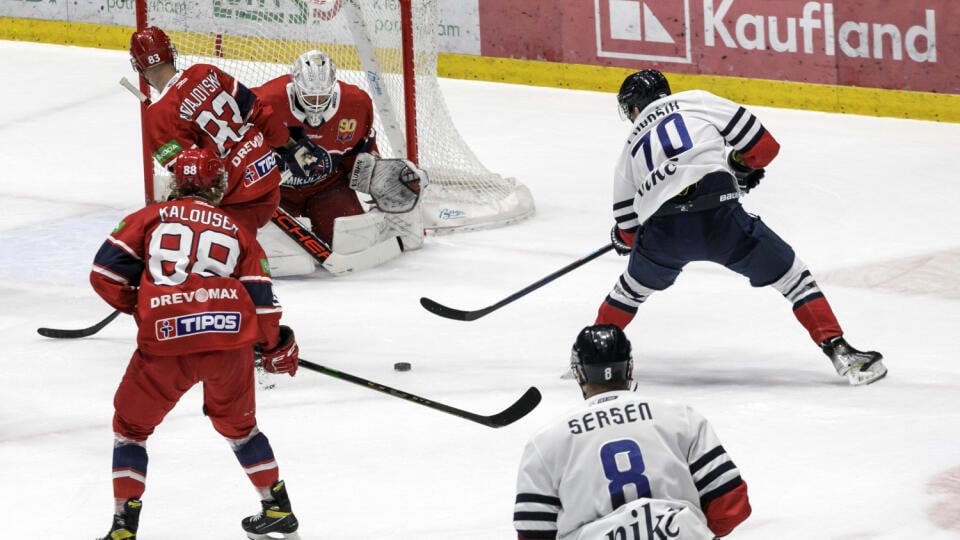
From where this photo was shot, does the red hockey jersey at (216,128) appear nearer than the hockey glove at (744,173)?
No

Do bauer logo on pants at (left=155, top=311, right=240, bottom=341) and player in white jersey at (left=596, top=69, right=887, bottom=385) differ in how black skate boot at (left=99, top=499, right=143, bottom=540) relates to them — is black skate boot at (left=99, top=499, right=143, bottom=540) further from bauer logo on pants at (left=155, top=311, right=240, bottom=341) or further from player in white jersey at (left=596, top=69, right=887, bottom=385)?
player in white jersey at (left=596, top=69, right=887, bottom=385)

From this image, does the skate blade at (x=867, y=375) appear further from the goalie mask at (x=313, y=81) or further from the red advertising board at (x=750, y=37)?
the red advertising board at (x=750, y=37)

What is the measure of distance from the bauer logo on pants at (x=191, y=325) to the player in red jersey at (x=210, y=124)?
1.77 meters

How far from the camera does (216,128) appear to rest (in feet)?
18.6

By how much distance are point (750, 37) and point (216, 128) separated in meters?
4.23

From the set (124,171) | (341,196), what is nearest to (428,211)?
(341,196)

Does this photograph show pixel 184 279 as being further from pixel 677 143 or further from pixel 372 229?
pixel 372 229

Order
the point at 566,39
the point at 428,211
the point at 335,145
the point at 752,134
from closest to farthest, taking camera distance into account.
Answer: the point at 752,134 → the point at 335,145 → the point at 428,211 → the point at 566,39

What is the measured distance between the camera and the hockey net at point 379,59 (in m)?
7.28

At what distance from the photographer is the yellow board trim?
346 inches

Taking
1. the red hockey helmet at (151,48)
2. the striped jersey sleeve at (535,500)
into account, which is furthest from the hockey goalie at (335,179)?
the striped jersey sleeve at (535,500)

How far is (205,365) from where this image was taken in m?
3.90

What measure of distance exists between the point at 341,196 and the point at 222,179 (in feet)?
10.4

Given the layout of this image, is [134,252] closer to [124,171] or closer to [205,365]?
[205,365]
